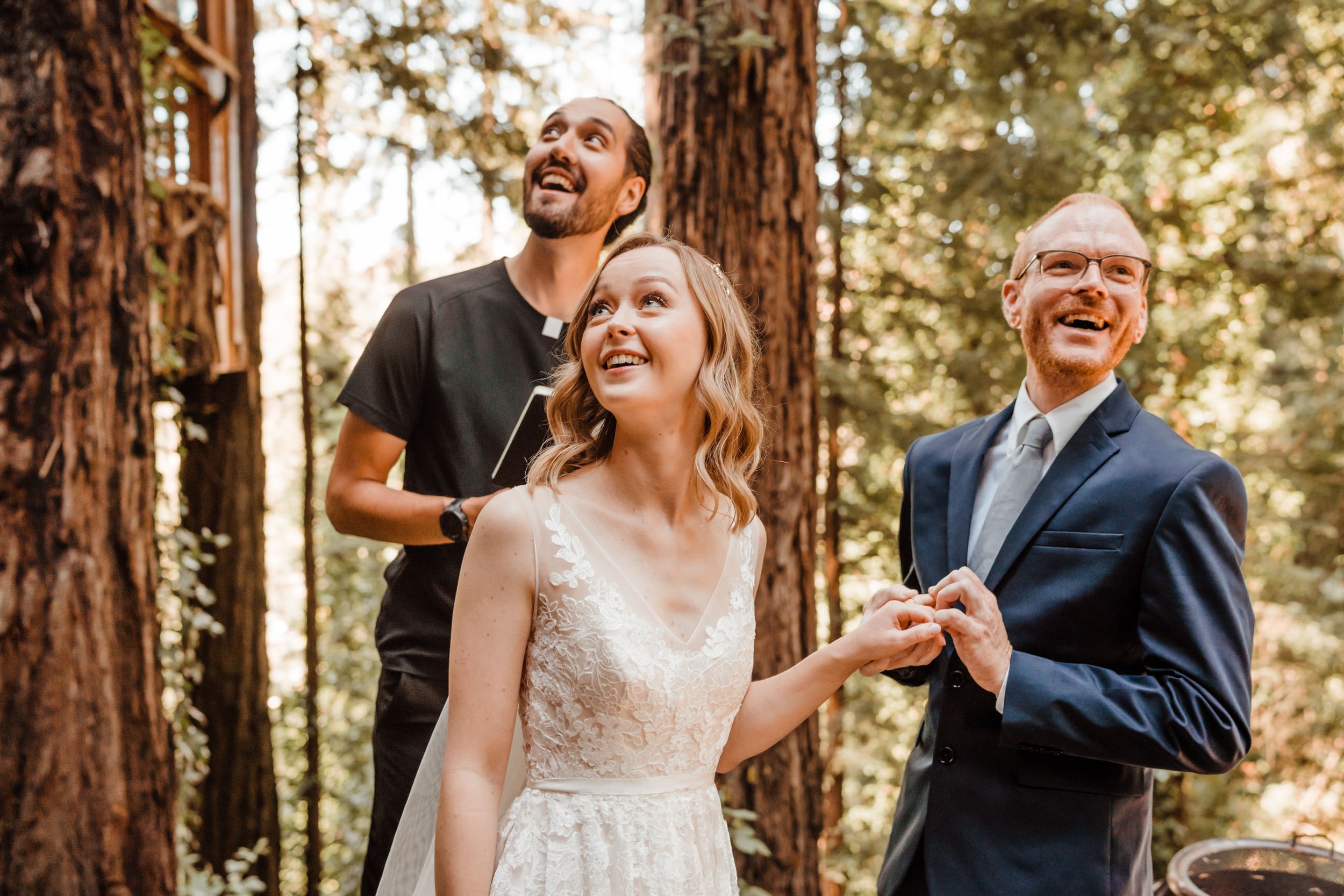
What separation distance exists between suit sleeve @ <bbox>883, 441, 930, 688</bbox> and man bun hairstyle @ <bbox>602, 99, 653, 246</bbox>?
3.61 ft

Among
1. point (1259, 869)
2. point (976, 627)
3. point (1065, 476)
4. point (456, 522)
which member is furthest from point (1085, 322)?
point (1259, 869)

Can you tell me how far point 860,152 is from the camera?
336 inches

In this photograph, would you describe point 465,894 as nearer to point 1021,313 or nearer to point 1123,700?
point 1123,700

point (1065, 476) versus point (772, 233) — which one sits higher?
point (772, 233)

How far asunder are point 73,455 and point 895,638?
2.41 m

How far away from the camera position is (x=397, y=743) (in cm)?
256

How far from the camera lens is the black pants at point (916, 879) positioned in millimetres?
2090

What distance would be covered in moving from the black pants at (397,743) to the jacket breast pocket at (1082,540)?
1.53 m

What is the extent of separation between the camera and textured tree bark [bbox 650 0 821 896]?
12.2ft

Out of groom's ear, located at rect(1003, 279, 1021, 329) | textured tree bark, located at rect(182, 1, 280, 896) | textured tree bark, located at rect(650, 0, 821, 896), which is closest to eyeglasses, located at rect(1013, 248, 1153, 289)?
groom's ear, located at rect(1003, 279, 1021, 329)

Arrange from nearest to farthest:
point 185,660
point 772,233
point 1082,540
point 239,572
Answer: point 1082,540 < point 772,233 < point 185,660 < point 239,572

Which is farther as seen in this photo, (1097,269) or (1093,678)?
(1097,269)

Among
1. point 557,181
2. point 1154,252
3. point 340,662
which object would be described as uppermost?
point 1154,252

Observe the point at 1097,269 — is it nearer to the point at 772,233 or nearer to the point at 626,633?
the point at 626,633
